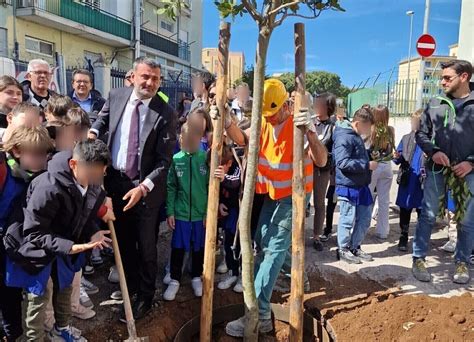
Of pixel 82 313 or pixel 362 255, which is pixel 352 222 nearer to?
pixel 362 255

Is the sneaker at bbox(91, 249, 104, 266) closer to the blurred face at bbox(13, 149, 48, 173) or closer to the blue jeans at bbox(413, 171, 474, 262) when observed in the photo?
the blurred face at bbox(13, 149, 48, 173)

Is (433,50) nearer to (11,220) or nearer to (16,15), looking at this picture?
(11,220)

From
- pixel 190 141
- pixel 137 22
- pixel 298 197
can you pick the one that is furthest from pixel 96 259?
pixel 137 22

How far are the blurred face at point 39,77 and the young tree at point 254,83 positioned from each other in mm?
2741

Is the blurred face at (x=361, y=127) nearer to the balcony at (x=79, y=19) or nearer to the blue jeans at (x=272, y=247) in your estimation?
the blue jeans at (x=272, y=247)

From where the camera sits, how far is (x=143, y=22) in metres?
26.2

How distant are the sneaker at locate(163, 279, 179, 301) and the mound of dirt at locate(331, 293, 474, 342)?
4.52 feet

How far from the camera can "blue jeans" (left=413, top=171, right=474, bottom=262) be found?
4.26m

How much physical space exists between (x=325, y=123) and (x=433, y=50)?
621cm

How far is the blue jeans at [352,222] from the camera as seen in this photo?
475cm

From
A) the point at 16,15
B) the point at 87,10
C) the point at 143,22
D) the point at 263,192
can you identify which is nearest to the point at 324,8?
the point at 263,192

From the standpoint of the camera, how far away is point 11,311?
2955mm


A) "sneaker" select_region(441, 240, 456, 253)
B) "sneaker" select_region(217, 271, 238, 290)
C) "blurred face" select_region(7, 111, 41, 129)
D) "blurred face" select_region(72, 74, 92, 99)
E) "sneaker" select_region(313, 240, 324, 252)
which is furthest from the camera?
"sneaker" select_region(441, 240, 456, 253)

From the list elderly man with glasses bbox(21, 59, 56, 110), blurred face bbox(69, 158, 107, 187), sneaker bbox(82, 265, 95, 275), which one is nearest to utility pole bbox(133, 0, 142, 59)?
elderly man with glasses bbox(21, 59, 56, 110)
